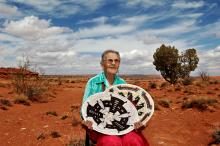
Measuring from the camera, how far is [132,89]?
5.46 meters

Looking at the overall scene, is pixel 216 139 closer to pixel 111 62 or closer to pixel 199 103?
pixel 199 103

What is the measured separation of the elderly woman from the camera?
4.89 meters

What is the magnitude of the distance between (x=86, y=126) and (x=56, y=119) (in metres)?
9.04

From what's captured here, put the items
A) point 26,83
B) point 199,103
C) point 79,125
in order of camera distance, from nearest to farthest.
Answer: point 79,125 → point 199,103 → point 26,83

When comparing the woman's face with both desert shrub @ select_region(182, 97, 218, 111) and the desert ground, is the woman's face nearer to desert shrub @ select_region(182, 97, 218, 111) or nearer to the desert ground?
the desert ground

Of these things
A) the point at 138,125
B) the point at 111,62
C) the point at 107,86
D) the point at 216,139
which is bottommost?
the point at 216,139

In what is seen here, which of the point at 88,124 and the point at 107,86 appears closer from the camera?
the point at 88,124

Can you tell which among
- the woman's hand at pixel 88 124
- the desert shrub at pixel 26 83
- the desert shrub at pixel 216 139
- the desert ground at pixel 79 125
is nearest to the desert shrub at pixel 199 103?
the desert ground at pixel 79 125

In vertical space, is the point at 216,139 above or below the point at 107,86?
below

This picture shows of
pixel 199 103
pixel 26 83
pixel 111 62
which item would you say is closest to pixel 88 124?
pixel 111 62

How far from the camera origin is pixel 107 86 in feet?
18.5

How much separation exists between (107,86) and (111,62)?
41 centimetres

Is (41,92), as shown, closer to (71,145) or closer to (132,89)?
(71,145)

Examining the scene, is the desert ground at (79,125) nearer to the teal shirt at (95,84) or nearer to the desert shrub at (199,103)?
the desert shrub at (199,103)
